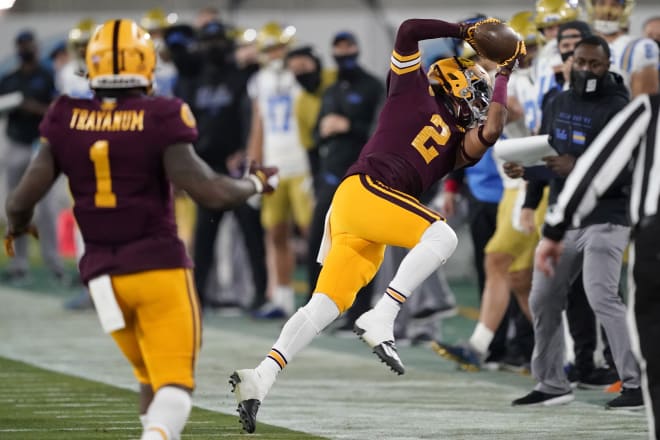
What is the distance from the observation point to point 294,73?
13297 millimetres

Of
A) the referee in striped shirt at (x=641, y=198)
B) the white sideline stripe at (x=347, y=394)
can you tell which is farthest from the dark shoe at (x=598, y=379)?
the referee in striped shirt at (x=641, y=198)

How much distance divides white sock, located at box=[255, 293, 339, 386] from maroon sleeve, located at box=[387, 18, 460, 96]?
1.16m

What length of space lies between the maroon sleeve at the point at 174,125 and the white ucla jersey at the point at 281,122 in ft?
25.3

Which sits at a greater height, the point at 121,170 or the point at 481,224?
the point at 121,170

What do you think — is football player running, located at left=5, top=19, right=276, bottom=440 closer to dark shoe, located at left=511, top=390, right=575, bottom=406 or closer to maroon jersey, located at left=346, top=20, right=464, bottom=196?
maroon jersey, located at left=346, top=20, right=464, bottom=196

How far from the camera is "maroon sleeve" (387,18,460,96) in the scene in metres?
7.63

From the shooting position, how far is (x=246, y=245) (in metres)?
13.8

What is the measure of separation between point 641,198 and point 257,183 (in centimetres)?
148

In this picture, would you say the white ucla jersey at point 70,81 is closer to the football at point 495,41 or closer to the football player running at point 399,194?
the football player running at point 399,194

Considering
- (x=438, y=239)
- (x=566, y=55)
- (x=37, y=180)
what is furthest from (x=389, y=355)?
(x=566, y=55)

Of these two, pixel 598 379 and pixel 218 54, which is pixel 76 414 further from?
pixel 218 54

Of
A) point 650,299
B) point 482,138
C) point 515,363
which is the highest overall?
point 650,299

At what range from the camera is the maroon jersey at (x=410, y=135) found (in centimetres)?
777

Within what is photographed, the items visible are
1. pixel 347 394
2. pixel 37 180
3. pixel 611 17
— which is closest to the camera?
pixel 37 180
